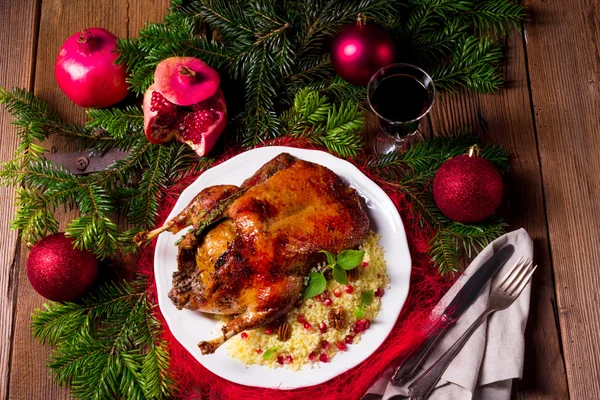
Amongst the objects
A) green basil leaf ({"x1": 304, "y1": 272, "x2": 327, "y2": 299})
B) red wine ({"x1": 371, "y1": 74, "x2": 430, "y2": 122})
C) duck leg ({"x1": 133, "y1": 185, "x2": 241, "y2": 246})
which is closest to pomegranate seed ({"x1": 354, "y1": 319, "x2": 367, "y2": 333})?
green basil leaf ({"x1": 304, "y1": 272, "x2": 327, "y2": 299})

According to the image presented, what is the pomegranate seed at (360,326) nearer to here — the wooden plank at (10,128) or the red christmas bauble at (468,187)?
the red christmas bauble at (468,187)

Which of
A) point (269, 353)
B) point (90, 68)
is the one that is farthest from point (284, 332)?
point (90, 68)

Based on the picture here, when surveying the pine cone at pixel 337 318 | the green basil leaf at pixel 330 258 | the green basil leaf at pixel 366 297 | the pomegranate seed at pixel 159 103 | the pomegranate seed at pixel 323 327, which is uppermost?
the pomegranate seed at pixel 159 103

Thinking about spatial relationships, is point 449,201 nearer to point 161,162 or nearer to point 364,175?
point 364,175

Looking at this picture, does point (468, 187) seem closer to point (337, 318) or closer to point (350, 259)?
point (350, 259)

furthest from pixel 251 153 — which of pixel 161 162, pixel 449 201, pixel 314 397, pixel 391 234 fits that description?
pixel 314 397

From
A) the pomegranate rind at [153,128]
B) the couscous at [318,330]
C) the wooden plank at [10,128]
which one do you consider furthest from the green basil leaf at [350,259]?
the wooden plank at [10,128]
